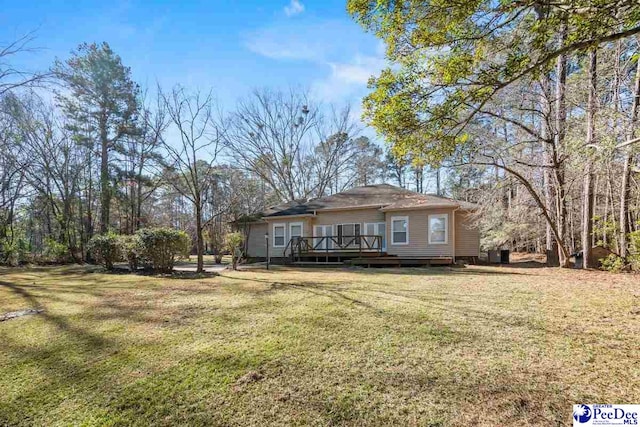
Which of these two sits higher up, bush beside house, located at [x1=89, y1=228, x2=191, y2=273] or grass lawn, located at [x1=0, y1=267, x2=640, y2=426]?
bush beside house, located at [x1=89, y1=228, x2=191, y2=273]

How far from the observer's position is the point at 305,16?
678cm

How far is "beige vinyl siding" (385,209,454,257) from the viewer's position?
1427cm

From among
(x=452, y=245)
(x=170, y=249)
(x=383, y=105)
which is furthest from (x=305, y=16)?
(x=452, y=245)

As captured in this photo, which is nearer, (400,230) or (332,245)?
(400,230)

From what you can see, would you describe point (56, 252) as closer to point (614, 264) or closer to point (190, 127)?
point (190, 127)

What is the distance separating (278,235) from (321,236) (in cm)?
291

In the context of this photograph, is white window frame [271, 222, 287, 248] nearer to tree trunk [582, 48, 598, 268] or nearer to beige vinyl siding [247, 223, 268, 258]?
beige vinyl siding [247, 223, 268, 258]

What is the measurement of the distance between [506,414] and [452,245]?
1278 cm

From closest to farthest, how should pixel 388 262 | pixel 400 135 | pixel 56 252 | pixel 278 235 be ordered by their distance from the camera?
pixel 400 135
pixel 388 262
pixel 56 252
pixel 278 235

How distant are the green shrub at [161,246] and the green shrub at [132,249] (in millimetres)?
160

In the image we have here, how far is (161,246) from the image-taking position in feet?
34.9

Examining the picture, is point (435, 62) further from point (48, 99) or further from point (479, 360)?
point (48, 99)

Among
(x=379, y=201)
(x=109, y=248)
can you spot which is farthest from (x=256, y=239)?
(x=109, y=248)

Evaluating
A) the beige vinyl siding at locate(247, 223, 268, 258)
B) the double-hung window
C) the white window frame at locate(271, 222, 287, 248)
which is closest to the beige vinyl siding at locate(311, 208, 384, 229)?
the double-hung window
